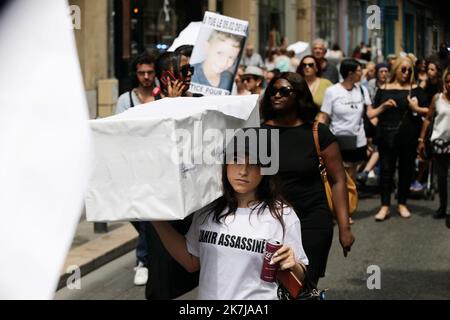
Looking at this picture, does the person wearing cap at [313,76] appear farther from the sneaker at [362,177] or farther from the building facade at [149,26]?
the sneaker at [362,177]

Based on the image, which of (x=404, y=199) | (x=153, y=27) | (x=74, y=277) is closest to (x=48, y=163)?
(x=74, y=277)

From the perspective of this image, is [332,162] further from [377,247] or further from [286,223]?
[377,247]

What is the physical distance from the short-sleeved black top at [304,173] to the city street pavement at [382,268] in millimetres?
1893

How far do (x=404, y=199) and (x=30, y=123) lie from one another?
29.8ft

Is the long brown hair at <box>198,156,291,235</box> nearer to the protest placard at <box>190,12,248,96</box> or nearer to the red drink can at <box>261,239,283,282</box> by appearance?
the red drink can at <box>261,239,283,282</box>

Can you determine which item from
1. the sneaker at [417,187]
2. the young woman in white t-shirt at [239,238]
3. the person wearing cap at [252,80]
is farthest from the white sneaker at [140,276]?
the sneaker at [417,187]

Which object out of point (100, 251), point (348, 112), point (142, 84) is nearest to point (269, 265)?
point (142, 84)

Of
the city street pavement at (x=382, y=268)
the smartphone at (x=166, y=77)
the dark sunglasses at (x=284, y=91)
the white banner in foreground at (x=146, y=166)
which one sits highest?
the smartphone at (x=166, y=77)

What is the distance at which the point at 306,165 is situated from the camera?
461 cm

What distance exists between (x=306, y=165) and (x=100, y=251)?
11.1 ft

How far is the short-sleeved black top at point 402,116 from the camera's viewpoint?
995cm

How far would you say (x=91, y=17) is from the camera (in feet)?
45.8

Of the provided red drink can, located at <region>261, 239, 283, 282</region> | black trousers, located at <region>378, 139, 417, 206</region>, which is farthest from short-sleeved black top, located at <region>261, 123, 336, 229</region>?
black trousers, located at <region>378, 139, 417, 206</region>

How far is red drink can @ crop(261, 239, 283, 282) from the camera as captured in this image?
3061 mm
